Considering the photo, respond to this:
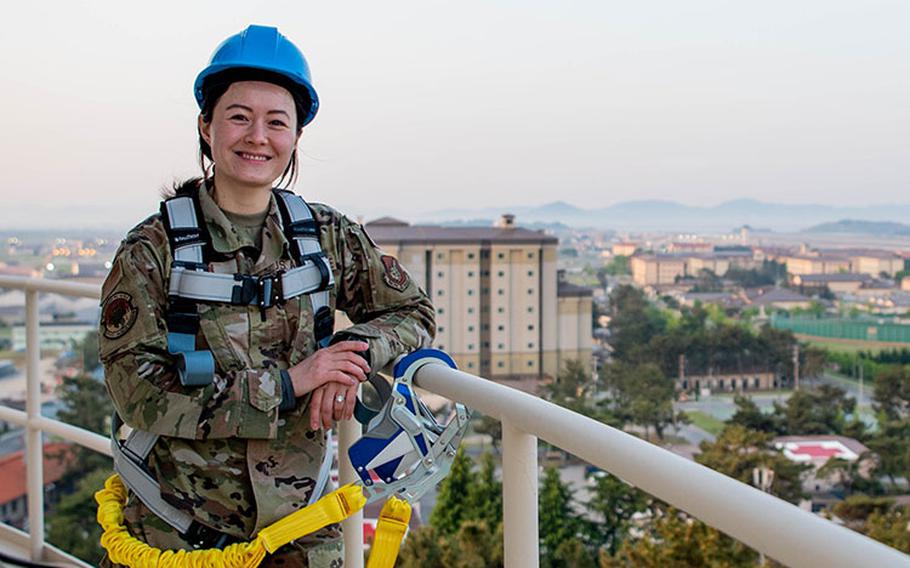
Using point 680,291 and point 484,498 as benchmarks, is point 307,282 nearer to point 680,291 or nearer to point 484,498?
point 484,498

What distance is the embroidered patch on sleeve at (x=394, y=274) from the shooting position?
44.7 inches

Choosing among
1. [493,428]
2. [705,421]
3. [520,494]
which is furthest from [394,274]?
[705,421]

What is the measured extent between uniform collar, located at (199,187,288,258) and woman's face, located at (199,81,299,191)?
4cm

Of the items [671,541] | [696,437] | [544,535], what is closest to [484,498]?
[544,535]

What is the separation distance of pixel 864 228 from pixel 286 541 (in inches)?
1931

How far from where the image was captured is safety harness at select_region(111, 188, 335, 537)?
972 millimetres

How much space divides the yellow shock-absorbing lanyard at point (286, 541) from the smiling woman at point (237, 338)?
24 millimetres

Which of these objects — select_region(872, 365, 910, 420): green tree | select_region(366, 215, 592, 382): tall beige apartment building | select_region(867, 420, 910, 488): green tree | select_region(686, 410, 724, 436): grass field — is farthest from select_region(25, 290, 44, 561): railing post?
select_region(872, 365, 910, 420): green tree

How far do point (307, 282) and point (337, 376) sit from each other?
0.11 m

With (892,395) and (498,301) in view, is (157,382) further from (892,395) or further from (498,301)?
(498,301)

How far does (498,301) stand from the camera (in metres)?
34.5

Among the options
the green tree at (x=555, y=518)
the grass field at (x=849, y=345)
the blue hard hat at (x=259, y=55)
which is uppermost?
the blue hard hat at (x=259, y=55)

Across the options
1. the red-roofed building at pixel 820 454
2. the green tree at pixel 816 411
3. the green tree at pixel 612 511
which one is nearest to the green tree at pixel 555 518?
the green tree at pixel 612 511

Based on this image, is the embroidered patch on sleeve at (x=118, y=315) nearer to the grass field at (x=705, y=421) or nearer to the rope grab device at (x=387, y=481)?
the rope grab device at (x=387, y=481)
